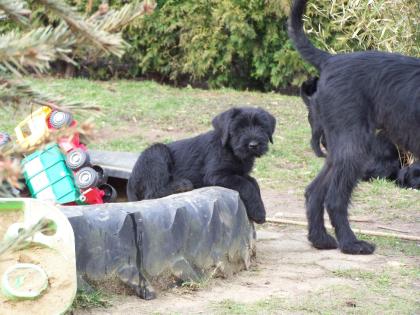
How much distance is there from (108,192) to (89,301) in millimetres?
2483

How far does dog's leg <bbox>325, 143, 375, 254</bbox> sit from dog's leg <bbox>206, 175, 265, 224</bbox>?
0.56m

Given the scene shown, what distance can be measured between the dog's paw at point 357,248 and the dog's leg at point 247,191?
0.65m

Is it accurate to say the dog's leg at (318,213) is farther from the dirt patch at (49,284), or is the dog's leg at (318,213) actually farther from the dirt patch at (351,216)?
the dirt patch at (49,284)

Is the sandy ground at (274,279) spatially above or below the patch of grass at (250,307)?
below

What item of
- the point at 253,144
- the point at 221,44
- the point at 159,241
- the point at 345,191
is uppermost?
the point at 221,44

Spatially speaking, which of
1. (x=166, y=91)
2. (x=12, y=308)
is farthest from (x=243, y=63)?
(x=12, y=308)

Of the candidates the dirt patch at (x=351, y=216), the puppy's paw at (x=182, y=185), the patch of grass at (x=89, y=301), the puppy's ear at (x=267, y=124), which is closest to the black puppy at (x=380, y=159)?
the dirt patch at (x=351, y=216)

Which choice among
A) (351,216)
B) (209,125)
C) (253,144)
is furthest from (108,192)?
(209,125)

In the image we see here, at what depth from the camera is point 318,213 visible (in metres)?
5.93

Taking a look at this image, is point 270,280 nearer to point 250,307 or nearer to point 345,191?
point 250,307

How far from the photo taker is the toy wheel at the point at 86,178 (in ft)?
19.2

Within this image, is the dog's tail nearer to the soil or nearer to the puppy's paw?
the puppy's paw

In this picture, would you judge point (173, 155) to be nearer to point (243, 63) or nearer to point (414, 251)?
point (414, 251)

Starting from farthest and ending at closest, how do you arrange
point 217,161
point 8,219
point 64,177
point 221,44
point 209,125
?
point 221,44
point 209,125
point 64,177
point 217,161
point 8,219
